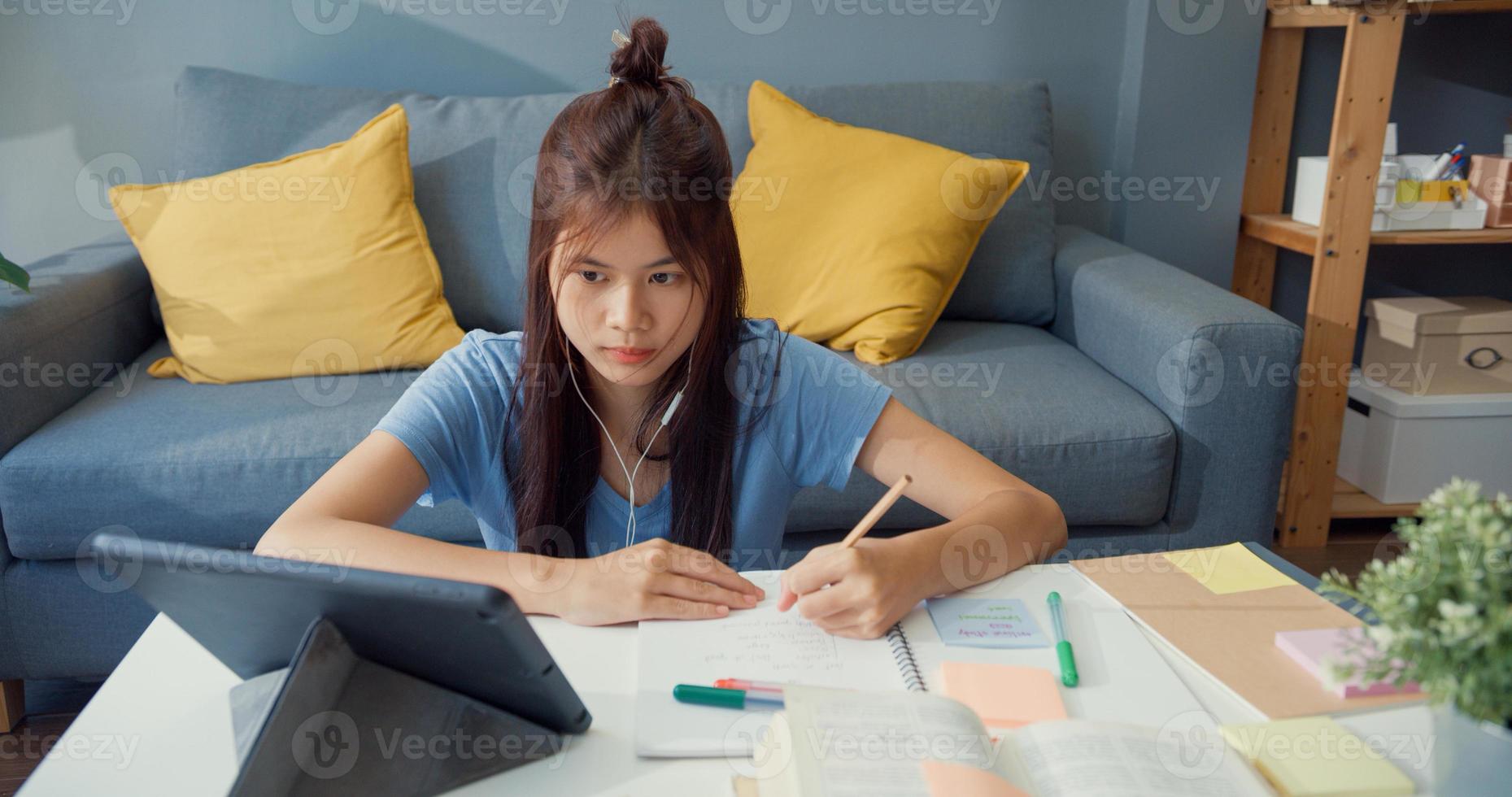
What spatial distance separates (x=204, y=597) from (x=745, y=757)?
1.10 feet

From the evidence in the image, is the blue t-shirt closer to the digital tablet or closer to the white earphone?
the white earphone

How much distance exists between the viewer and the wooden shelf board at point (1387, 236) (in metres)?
2.17

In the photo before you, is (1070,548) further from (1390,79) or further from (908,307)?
(1390,79)

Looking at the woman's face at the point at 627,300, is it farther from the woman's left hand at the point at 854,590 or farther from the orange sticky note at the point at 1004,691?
the orange sticky note at the point at 1004,691

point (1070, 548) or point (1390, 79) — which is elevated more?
point (1390, 79)

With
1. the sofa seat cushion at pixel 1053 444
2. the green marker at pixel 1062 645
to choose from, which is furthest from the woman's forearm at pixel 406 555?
the sofa seat cushion at pixel 1053 444

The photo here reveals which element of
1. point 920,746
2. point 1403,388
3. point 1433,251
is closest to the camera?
point 920,746

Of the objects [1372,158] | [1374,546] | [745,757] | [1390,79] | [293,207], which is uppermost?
[1390,79]

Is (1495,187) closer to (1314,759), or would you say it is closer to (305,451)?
(1314,759)

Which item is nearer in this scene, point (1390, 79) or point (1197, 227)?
point (1390, 79)

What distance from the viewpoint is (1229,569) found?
91 centimetres

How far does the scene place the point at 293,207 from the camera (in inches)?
76.7

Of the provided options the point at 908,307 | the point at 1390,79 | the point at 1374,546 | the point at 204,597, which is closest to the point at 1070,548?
the point at 908,307

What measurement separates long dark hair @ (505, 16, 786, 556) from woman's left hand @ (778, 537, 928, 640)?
1.09 feet
